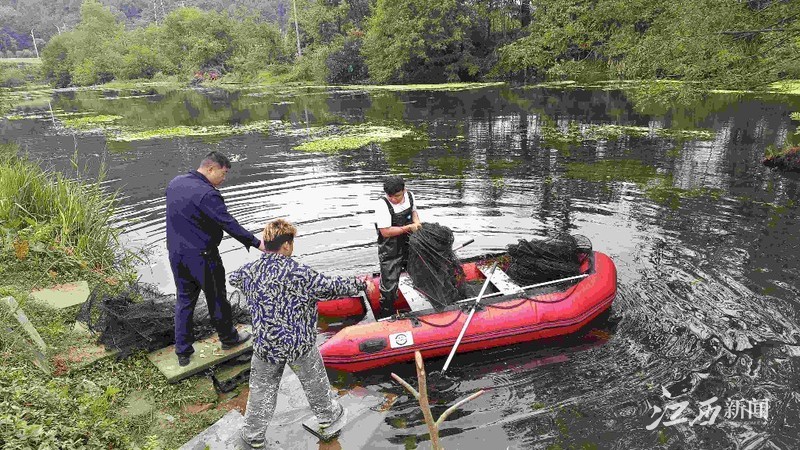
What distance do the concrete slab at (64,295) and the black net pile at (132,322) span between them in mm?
382

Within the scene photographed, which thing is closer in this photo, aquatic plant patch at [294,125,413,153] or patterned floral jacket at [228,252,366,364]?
patterned floral jacket at [228,252,366,364]

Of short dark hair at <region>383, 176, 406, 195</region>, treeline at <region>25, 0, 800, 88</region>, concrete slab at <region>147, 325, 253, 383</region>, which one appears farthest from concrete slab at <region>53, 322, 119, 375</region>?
treeline at <region>25, 0, 800, 88</region>

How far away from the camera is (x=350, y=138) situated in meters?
18.4

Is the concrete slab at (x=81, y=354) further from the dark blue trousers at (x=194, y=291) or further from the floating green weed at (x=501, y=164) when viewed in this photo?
the floating green weed at (x=501, y=164)

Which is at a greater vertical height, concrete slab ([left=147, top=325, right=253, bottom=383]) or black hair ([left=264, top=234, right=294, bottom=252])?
black hair ([left=264, top=234, right=294, bottom=252])

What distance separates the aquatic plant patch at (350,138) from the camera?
16991 mm

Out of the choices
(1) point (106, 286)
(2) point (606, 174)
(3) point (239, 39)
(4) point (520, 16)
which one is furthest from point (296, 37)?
(1) point (106, 286)

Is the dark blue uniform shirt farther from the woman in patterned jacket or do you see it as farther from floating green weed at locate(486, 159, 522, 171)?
floating green weed at locate(486, 159, 522, 171)

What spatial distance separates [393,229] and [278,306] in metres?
2.19

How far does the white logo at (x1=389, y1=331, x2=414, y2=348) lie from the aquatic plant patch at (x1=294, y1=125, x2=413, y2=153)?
1198 centimetres

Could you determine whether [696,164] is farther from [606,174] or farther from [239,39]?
[239,39]

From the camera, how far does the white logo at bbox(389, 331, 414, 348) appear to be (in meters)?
5.28

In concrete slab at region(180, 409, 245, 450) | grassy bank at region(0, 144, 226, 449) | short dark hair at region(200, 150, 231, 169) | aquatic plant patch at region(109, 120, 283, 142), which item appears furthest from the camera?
aquatic plant patch at region(109, 120, 283, 142)

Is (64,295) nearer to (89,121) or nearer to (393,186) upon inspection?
(393,186)
